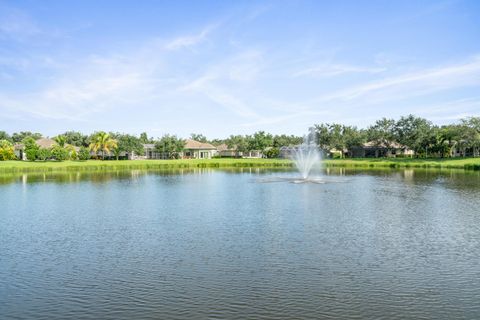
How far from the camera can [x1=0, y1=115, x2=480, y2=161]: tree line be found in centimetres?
9338

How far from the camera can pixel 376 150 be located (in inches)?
4510

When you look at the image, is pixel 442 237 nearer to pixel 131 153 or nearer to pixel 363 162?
pixel 363 162

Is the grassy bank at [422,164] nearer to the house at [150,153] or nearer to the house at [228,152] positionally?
the house at [228,152]

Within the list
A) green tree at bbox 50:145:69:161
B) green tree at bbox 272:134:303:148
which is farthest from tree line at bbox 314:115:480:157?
green tree at bbox 50:145:69:161

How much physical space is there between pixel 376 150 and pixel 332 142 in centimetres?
1208

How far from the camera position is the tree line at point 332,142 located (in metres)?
93.4

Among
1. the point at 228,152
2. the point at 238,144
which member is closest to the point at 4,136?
the point at 228,152

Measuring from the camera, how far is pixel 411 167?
82.8 metres

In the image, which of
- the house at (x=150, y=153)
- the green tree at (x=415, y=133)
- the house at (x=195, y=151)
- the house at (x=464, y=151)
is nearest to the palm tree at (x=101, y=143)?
the house at (x=150, y=153)

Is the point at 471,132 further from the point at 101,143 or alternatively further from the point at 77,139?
the point at 77,139

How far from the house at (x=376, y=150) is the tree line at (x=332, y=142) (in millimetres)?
646

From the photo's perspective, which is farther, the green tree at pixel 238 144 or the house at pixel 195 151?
the green tree at pixel 238 144

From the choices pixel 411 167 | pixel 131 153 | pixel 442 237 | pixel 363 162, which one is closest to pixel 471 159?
pixel 411 167

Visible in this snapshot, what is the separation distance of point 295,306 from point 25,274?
32.2ft
